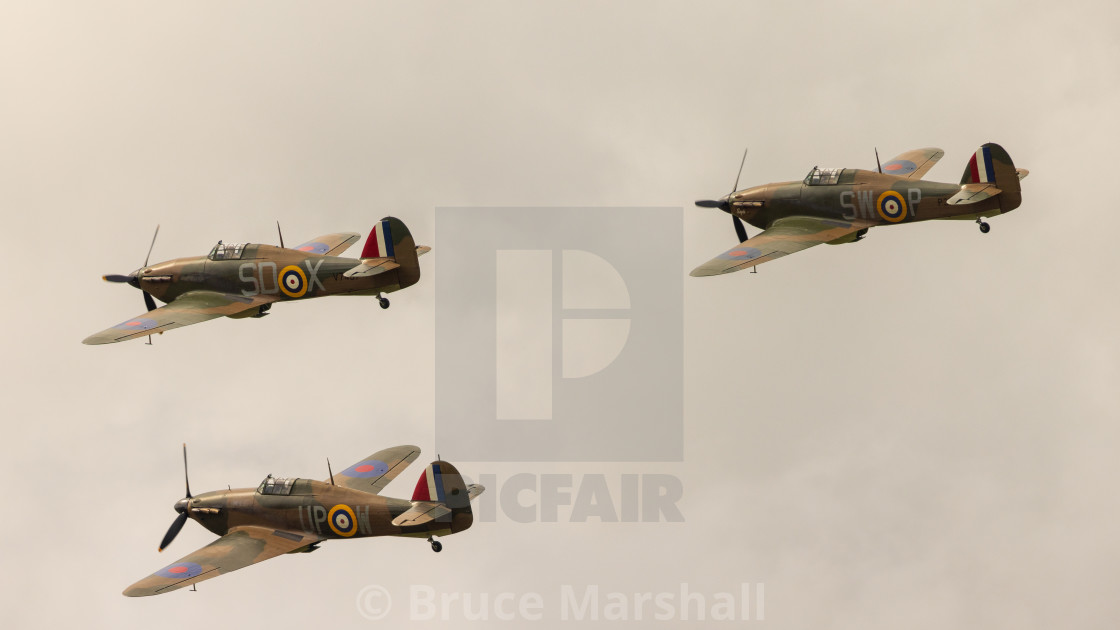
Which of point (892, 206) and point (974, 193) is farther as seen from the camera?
point (892, 206)

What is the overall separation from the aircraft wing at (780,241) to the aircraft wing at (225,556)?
13157mm

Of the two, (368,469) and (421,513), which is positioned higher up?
(368,469)

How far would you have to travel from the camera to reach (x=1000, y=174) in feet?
194

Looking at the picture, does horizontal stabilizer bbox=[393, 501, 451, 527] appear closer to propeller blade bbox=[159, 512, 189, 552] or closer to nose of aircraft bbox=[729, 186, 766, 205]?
propeller blade bbox=[159, 512, 189, 552]

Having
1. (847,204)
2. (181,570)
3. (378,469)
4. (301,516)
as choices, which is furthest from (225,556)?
(847,204)

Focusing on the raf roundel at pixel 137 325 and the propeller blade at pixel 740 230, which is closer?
the raf roundel at pixel 137 325

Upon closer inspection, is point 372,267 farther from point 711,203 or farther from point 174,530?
point 711,203

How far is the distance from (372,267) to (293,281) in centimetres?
248

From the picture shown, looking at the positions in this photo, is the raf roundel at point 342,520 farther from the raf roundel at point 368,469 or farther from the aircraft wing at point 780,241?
the aircraft wing at point 780,241

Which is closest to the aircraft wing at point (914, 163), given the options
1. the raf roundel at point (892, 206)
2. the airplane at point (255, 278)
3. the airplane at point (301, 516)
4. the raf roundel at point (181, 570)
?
the raf roundel at point (892, 206)

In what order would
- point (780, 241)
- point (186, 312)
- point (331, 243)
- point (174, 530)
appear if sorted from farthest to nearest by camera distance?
point (331, 243)
point (780, 241)
point (186, 312)
point (174, 530)

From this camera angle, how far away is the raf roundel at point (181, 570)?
5466cm

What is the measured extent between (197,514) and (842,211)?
19815 mm

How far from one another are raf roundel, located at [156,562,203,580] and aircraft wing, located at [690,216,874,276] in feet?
50.4
